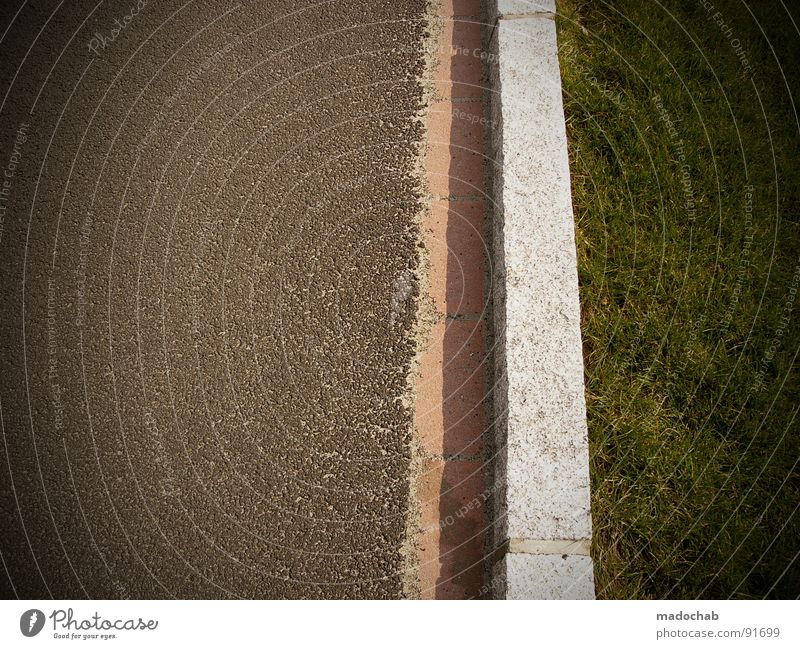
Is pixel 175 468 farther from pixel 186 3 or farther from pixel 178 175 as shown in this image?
pixel 186 3

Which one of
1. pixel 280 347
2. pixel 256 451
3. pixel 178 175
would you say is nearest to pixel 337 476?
pixel 256 451

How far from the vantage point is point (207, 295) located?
101 inches
